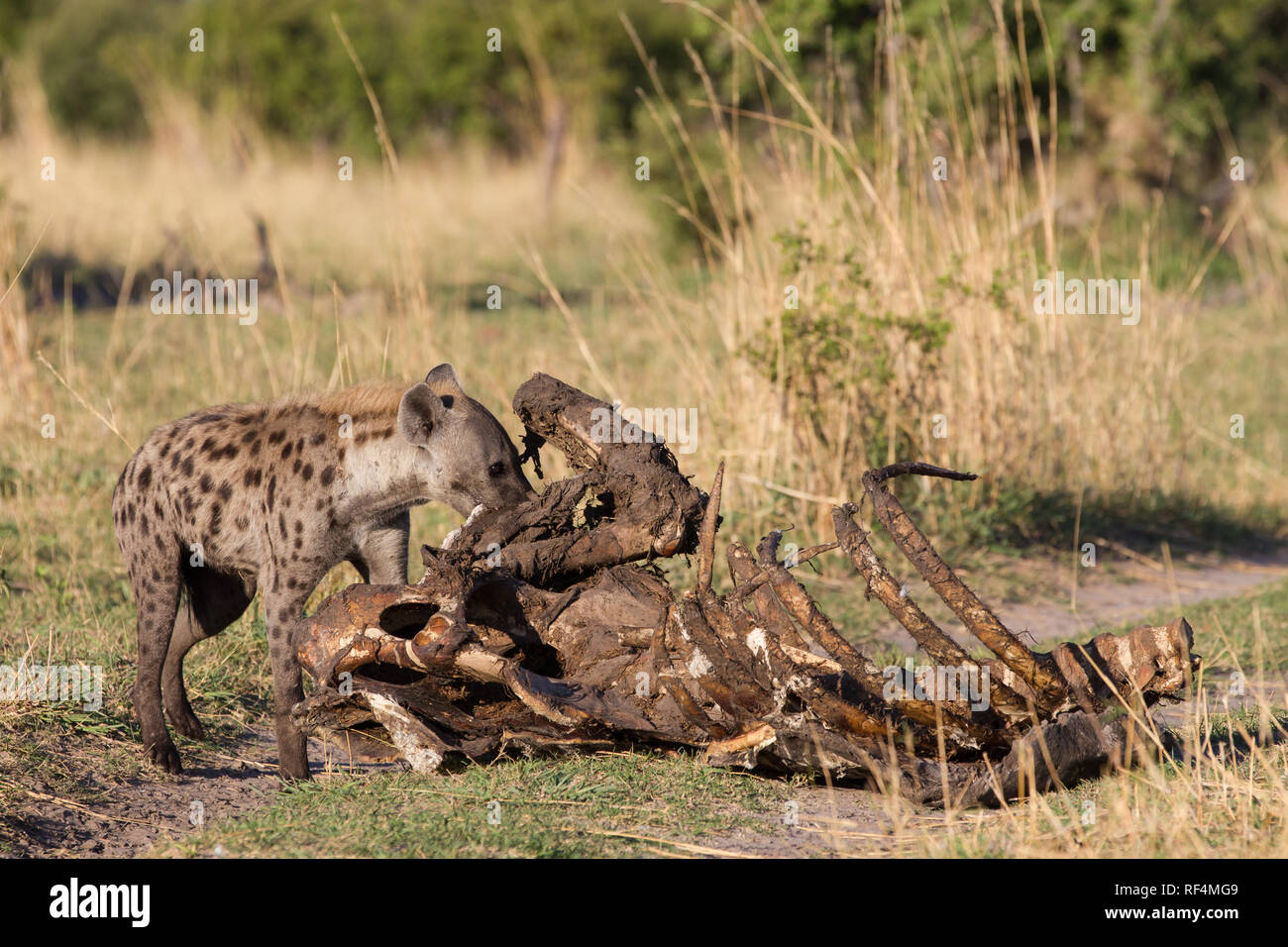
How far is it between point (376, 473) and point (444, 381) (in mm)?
478

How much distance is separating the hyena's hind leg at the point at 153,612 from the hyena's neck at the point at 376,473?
66cm

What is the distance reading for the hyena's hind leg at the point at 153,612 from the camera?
16.1 ft

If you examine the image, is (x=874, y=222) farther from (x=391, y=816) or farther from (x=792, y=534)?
(x=391, y=816)

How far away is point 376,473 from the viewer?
4.88 m

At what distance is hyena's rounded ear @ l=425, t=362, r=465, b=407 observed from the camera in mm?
5129

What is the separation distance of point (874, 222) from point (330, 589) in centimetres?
367

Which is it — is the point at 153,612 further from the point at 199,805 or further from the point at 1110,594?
the point at 1110,594

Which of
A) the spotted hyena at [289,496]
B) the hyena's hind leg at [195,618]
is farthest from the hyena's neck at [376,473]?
the hyena's hind leg at [195,618]

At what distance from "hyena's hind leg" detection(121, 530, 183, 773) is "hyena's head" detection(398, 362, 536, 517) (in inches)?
37.2

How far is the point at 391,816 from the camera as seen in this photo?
3996 mm

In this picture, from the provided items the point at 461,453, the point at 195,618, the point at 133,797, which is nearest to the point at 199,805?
the point at 133,797

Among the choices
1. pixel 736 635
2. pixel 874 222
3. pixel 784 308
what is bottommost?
pixel 736 635

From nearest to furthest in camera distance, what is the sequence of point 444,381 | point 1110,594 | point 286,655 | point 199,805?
point 199,805, point 286,655, point 444,381, point 1110,594
